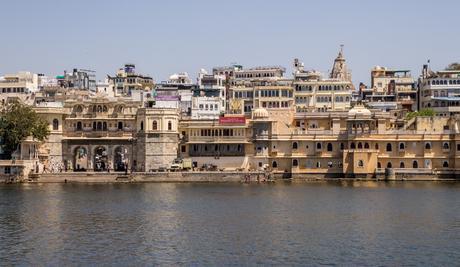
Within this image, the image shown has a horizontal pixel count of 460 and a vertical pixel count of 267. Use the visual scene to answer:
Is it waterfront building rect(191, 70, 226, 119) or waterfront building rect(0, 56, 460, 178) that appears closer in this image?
waterfront building rect(0, 56, 460, 178)

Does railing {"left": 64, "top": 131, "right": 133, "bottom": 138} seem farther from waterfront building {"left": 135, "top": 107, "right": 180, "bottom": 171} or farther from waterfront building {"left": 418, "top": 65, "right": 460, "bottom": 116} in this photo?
waterfront building {"left": 418, "top": 65, "right": 460, "bottom": 116}

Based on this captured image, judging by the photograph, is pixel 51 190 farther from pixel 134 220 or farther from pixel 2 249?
pixel 2 249

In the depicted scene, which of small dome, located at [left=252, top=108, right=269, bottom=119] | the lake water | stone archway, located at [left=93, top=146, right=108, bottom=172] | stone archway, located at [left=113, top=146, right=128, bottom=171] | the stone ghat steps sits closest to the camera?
the lake water

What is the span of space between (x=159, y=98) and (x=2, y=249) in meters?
56.5

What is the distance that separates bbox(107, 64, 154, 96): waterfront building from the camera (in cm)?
12012

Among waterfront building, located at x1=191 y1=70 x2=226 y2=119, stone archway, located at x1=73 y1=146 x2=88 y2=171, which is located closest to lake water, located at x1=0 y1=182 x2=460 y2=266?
stone archway, located at x1=73 y1=146 x2=88 y2=171

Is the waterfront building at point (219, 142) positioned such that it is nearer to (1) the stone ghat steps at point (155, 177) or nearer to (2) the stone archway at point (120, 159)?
(1) the stone ghat steps at point (155, 177)

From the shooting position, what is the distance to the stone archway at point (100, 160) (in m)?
92.6

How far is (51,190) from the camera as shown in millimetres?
75562

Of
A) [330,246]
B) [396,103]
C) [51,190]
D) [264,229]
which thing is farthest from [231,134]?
[330,246]

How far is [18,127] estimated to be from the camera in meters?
85.2

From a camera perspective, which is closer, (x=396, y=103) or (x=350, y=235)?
(x=350, y=235)

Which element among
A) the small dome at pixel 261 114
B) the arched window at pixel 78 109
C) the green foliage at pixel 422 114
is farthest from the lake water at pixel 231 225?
→ the green foliage at pixel 422 114

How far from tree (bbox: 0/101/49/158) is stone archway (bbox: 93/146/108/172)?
7.30m
